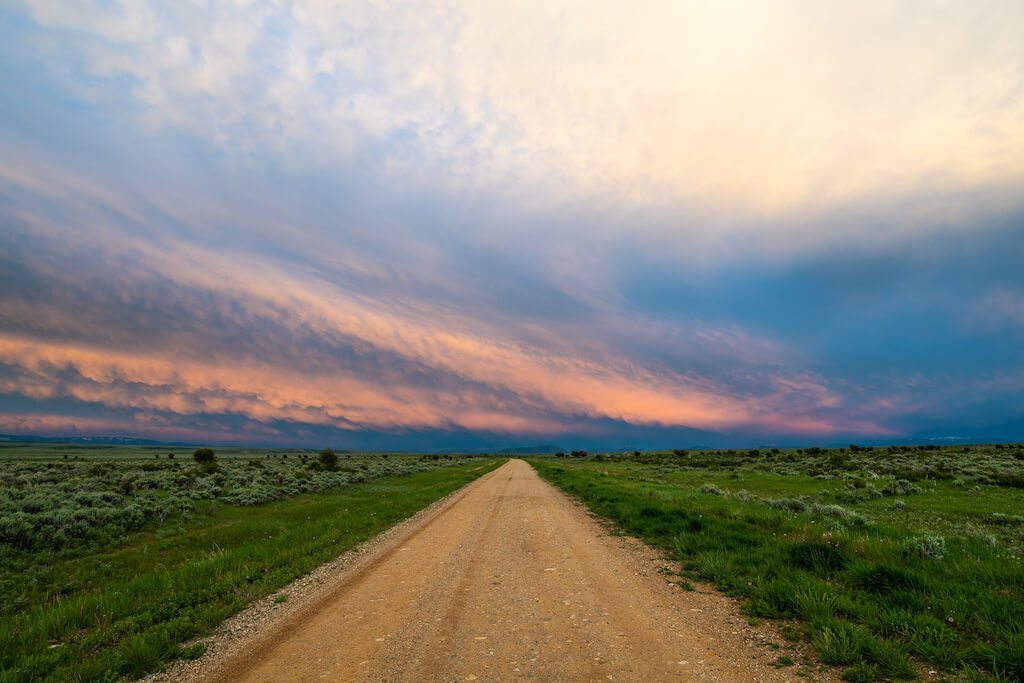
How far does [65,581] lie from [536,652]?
52.4ft

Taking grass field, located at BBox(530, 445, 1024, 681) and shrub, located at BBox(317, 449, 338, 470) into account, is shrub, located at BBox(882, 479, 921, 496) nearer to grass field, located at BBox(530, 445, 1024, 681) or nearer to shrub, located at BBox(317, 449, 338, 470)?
grass field, located at BBox(530, 445, 1024, 681)

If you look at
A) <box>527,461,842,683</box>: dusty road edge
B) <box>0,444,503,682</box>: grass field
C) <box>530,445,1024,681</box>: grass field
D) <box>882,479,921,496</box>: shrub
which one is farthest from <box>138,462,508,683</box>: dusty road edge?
<box>882,479,921,496</box>: shrub

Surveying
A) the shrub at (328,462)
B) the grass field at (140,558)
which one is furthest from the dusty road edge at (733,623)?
the shrub at (328,462)

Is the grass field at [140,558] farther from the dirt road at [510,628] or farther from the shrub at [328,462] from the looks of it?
the shrub at [328,462]

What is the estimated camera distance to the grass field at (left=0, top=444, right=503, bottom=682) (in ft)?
25.9

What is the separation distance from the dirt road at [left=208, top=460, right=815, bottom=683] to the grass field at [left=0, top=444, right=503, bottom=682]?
2.11 meters

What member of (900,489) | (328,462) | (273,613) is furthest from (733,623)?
(328,462)

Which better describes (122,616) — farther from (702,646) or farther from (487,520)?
(487,520)

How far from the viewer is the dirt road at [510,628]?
6398 millimetres

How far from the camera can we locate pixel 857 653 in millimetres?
6340

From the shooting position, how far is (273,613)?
30.9 ft

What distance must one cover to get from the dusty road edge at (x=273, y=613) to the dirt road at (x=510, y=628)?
0.14 metres

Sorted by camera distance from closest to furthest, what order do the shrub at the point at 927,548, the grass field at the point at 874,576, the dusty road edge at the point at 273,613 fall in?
the grass field at the point at 874,576 → the dusty road edge at the point at 273,613 → the shrub at the point at 927,548

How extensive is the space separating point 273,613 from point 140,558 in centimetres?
1157
